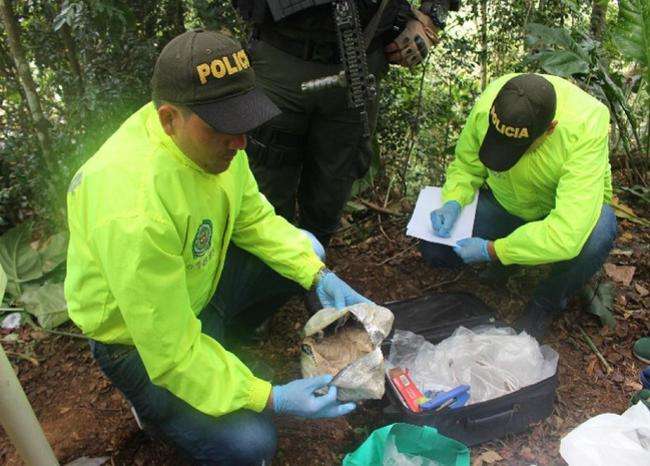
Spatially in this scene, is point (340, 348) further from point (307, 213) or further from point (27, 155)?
point (27, 155)

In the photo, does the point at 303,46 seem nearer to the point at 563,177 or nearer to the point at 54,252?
the point at 563,177

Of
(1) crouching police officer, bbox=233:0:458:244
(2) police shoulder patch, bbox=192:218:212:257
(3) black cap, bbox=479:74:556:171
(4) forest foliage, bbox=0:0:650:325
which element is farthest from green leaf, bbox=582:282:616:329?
(2) police shoulder patch, bbox=192:218:212:257

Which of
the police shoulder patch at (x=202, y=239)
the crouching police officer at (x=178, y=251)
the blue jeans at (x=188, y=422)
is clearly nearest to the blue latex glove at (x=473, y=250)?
the crouching police officer at (x=178, y=251)

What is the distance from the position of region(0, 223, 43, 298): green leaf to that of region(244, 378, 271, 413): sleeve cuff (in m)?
1.55

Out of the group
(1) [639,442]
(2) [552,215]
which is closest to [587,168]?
(2) [552,215]

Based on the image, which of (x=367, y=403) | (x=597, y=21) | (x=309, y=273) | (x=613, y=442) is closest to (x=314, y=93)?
(x=309, y=273)

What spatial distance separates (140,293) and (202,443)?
1.87 ft

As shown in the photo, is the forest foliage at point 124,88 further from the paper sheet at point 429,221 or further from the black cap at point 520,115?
the black cap at point 520,115

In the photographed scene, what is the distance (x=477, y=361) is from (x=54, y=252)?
197cm

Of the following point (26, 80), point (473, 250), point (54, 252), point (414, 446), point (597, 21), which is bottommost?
point (414, 446)

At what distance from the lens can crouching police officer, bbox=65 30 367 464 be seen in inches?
51.6

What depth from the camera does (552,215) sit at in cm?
220

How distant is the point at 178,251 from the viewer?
1446mm

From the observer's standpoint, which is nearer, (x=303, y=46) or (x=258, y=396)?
(x=258, y=396)
